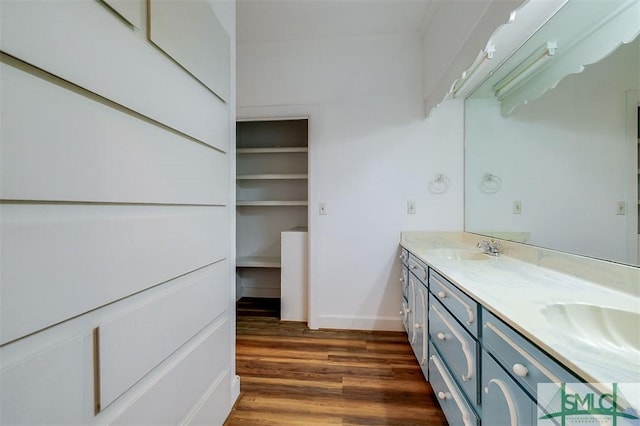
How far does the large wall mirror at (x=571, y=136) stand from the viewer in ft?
3.48

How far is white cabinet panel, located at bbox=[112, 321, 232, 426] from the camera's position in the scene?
2.68 ft

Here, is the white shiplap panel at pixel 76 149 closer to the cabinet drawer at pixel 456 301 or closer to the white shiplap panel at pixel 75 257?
the white shiplap panel at pixel 75 257

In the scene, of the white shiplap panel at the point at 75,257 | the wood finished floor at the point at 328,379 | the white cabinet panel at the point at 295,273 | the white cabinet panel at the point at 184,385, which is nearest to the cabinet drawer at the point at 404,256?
the wood finished floor at the point at 328,379

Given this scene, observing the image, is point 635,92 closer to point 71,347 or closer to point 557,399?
point 557,399

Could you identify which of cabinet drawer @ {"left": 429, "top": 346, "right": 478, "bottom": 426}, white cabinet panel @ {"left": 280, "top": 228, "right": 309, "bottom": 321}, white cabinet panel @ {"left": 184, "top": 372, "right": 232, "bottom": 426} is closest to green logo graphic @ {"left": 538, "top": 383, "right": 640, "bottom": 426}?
cabinet drawer @ {"left": 429, "top": 346, "right": 478, "bottom": 426}

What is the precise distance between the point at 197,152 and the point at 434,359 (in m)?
1.64

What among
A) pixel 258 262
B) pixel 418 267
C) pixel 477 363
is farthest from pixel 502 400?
pixel 258 262

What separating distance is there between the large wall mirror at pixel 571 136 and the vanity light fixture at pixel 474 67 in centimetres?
20

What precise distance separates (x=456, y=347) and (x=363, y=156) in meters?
1.71

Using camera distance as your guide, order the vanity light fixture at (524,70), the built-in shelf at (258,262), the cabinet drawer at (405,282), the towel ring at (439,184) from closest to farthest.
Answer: the vanity light fixture at (524,70)
the cabinet drawer at (405,282)
the towel ring at (439,184)
the built-in shelf at (258,262)

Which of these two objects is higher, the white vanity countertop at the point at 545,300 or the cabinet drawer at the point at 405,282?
the white vanity countertop at the point at 545,300

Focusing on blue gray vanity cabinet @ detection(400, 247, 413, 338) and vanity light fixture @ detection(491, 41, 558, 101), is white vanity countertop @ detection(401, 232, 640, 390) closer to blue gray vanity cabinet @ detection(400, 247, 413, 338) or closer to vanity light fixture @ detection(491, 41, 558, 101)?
blue gray vanity cabinet @ detection(400, 247, 413, 338)

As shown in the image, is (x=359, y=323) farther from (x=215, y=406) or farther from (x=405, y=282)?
(x=215, y=406)

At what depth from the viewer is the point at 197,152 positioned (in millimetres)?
1118
